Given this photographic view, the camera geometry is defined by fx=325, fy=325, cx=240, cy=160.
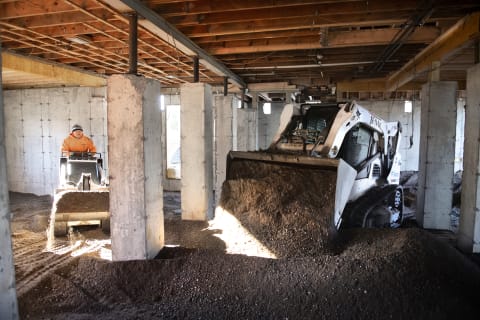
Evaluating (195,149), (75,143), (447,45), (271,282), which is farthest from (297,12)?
(75,143)

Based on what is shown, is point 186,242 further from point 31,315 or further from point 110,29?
point 110,29

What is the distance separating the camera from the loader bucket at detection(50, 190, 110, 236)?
6.99 m

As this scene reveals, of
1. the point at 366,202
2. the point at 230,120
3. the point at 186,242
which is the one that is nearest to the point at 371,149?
the point at 366,202

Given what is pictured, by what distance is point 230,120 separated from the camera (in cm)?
1159

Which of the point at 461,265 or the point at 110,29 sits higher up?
the point at 110,29

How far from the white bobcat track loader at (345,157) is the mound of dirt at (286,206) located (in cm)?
11

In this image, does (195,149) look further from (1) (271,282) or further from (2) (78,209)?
(1) (271,282)

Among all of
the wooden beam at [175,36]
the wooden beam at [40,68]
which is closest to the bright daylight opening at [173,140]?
the wooden beam at [40,68]

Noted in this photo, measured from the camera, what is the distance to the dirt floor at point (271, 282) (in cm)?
392

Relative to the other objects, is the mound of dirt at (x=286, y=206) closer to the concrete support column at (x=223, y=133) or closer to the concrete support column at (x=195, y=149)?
the concrete support column at (x=195, y=149)

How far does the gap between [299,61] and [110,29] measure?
5.09m

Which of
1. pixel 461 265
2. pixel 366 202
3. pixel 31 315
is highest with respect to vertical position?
pixel 366 202

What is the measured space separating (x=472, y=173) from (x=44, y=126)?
1455 centimetres

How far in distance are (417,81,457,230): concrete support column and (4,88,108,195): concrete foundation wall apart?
11.3 m
